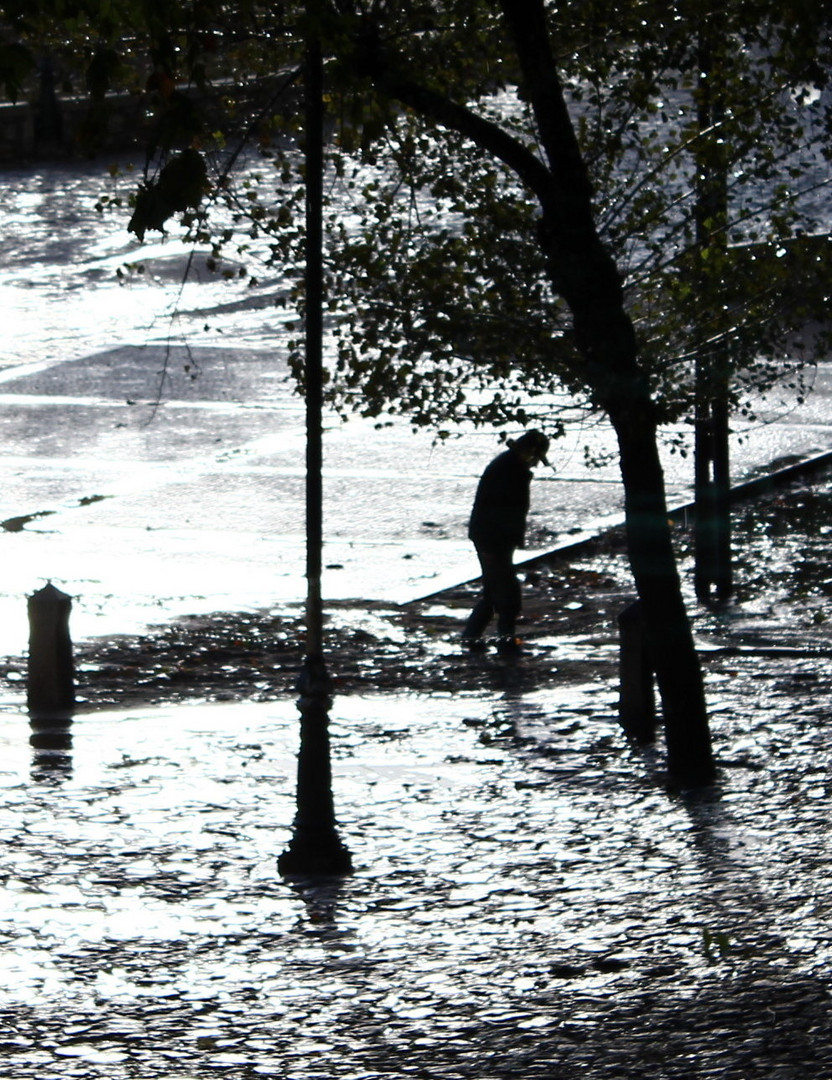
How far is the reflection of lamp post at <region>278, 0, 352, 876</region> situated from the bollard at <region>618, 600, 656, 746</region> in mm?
2627

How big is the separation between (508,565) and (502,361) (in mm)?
4264

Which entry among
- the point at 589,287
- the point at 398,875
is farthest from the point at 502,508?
the point at 398,875

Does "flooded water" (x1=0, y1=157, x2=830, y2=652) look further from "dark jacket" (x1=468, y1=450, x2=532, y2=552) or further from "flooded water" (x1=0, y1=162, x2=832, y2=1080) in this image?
"dark jacket" (x1=468, y1=450, x2=532, y2=552)

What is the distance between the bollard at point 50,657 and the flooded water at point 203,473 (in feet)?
5.73

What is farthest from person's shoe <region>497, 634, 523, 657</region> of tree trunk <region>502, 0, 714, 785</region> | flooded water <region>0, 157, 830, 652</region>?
tree trunk <region>502, 0, 714, 785</region>

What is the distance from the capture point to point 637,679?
1091 cm

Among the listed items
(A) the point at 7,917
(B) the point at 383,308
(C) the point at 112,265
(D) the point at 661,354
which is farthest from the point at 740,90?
(C) the point at 112,265

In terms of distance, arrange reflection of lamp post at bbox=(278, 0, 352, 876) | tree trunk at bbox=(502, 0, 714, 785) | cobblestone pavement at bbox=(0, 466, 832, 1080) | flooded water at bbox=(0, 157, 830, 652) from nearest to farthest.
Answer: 1. cobblestone pavement at bbox=(0, 466, 832, 1080)
2. reflection of lamp post at bbox=(278, 0, 352, 876)
3. tree trunk at bbox=(502, 0, 714, 785)
4. flooded water at bbox=(0, 157, 830, 652)

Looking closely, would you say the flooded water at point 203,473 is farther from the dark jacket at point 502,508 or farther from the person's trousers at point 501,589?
the dark jacket at point 502,508

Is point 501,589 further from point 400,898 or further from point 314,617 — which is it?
point 400,898

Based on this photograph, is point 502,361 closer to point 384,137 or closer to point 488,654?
point 384,137

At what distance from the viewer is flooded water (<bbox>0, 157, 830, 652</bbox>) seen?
1514cm

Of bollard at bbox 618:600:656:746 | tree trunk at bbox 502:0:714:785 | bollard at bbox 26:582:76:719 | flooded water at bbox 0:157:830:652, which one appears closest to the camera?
tree trunk at bbox 502:0:714:785

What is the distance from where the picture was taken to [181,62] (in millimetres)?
8625
